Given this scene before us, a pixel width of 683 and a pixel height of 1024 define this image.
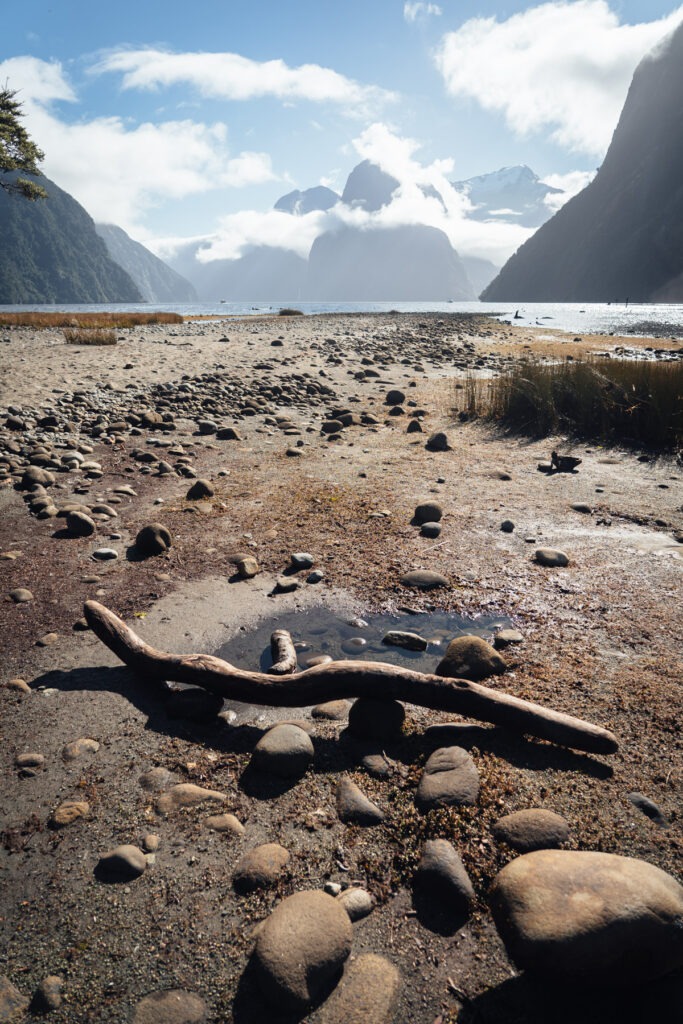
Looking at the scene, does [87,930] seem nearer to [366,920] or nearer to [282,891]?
[282,891]

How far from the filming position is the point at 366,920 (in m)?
1.76

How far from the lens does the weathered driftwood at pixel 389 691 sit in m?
2.41

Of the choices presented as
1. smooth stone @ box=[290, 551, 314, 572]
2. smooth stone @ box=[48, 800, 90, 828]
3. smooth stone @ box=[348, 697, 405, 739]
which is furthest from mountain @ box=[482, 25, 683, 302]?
smooth stone @ box=[48, 800, 90, 828]

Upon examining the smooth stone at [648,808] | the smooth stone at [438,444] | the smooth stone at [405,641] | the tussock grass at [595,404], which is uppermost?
the tussock grass at [595,404]

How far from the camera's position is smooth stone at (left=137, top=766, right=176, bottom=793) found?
2277mm

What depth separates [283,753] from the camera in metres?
2.38

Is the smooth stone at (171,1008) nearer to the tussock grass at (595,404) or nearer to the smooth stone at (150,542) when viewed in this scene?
the smooth stone at (150,542)

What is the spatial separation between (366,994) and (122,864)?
94 centimetres

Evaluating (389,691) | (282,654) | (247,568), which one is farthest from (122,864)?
(247,568)

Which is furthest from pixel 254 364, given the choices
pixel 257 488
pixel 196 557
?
pixel 196 557

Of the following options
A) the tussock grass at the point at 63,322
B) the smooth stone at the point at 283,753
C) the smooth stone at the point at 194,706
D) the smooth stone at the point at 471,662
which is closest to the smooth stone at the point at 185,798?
the smooth stone at the point at 283,753

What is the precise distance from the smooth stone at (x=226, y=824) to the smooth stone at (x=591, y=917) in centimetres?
97

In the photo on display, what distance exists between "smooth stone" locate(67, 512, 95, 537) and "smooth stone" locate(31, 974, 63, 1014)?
3.95m

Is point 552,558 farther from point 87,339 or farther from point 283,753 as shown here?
point 87,339
